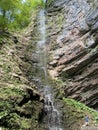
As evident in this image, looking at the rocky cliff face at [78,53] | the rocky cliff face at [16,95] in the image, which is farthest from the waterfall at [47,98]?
the rocky cliff face at [16,95]

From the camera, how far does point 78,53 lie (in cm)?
1761

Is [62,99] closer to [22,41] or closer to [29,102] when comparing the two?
[29,102]

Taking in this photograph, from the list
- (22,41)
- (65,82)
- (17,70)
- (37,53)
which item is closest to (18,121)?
(17,70)

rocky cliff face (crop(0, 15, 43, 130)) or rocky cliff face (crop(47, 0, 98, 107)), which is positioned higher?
rocky cliff face (crop(47, 0, 98, 107))

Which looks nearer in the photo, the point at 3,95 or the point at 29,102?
the point at 3,95

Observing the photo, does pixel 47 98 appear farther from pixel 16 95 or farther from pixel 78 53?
pixel 78 53

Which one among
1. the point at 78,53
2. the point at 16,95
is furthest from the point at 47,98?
the point at 78,53

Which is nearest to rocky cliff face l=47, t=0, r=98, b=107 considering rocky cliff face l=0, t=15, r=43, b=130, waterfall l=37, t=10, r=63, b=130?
waterfall l=37, t=10, r=63, b=130

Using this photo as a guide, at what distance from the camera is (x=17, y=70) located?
15109mm

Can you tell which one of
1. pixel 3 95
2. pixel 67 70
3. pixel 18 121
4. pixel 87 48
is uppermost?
pixel 87 48

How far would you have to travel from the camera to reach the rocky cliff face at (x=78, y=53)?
53.4 ft

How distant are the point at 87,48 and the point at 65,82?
9.01ft

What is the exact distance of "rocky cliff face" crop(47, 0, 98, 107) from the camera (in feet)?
53.4

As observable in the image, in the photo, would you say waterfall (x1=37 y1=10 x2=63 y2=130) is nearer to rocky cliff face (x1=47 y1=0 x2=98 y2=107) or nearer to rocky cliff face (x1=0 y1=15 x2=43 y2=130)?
rocky cliff face (x1=47 y1=0 x2=98 y2=107)
